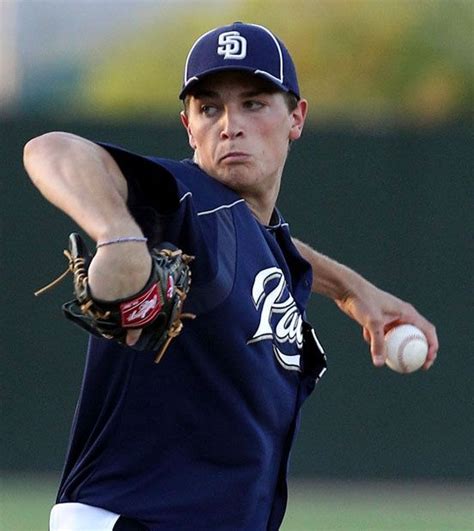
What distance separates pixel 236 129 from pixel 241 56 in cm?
20

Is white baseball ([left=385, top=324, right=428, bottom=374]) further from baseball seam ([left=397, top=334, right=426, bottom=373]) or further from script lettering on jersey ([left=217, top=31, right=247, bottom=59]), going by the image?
script lettering on jersey ([left=217, top=31, right=247, bottom=59])

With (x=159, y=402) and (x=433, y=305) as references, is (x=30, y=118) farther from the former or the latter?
(x=159, y=402)

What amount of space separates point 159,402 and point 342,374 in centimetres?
653

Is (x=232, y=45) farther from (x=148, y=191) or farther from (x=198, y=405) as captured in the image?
(x=198, y=405)

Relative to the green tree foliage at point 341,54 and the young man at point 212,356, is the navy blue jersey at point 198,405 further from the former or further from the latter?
the green tree foliage at point 341,54

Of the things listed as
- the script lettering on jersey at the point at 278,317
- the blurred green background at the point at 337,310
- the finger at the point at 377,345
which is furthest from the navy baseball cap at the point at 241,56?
the blurred green background at the point at 337,310

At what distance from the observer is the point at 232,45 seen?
142 inches

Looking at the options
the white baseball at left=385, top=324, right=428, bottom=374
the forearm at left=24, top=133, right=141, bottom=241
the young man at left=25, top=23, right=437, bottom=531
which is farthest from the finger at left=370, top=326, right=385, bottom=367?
the forearm at left=24, top=133, right=141, bottom=241

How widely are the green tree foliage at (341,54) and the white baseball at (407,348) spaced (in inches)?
705

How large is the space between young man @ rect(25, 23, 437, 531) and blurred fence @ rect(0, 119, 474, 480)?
593 cm

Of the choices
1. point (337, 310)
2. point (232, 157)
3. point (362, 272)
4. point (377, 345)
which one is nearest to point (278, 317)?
point (232, 157)

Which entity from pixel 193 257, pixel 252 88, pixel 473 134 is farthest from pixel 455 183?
pixel 193 257

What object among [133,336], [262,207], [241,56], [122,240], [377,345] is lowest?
[133,336]

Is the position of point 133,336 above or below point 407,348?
below
